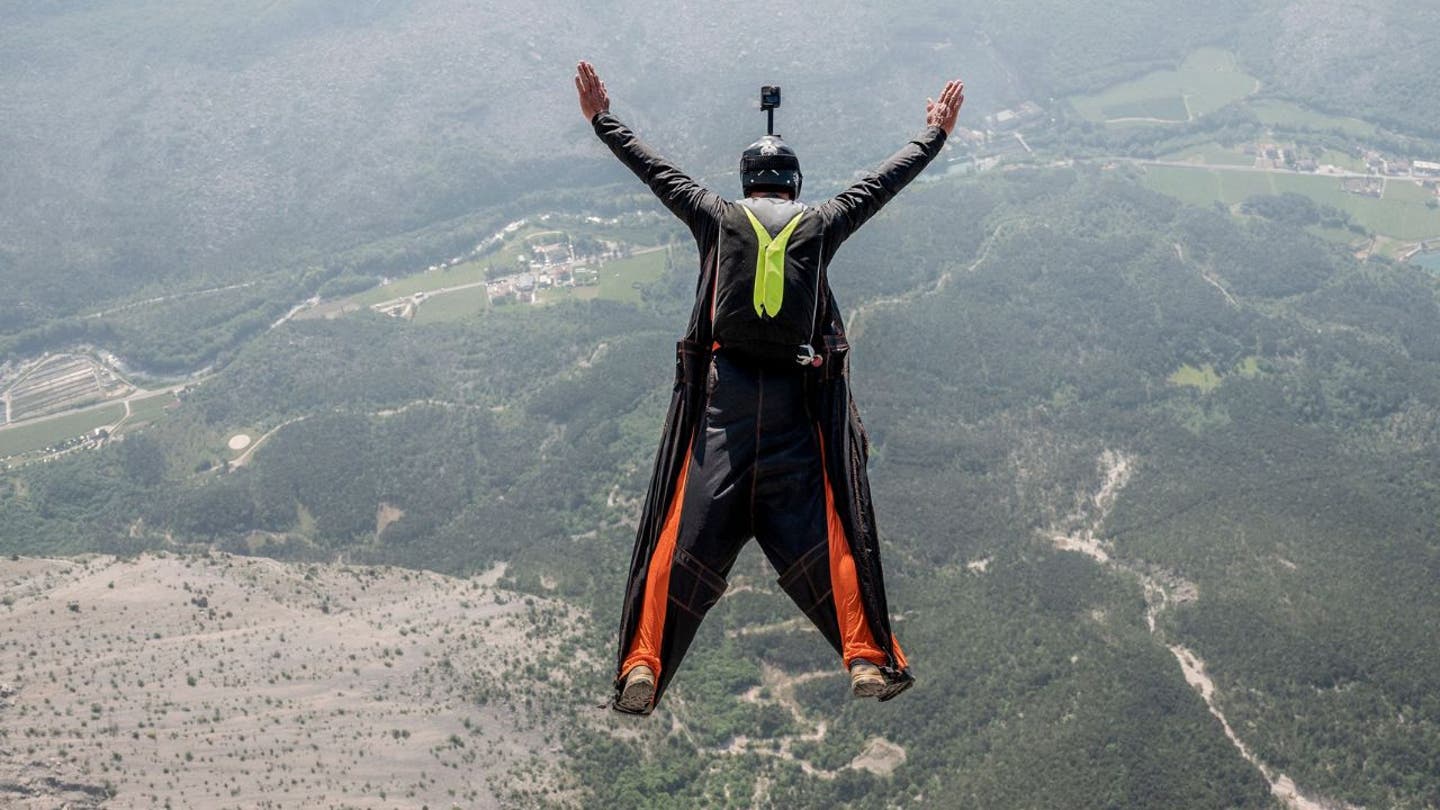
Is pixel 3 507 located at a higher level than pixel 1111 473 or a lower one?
lower

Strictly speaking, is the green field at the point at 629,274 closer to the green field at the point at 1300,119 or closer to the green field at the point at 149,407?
the green field at the point at 149,407

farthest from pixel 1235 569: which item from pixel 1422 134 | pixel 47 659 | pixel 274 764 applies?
pixel 1422 134

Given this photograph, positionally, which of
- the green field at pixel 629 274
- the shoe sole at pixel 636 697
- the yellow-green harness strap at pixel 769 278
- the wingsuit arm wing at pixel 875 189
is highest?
the wingsuit arm wing at pixel 875 189

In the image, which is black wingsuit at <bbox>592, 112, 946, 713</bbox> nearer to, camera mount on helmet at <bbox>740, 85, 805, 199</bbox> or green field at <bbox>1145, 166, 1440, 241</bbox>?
camera mount on helmet at <bbox>740, 85, 805, 199</bbox>

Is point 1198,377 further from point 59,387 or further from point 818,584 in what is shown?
point 59,387

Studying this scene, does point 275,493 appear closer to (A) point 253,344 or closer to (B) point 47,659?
(A) point 253,344

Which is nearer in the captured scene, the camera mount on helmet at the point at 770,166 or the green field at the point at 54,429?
the camera mount on helmet at the point at 770,166

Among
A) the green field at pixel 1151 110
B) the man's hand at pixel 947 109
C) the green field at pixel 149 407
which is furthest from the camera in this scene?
the green field at pixel 1151 110

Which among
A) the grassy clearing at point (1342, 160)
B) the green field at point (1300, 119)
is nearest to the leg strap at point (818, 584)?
the grassy clearing at point (1342, 160)

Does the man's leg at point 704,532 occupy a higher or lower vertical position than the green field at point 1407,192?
higher
